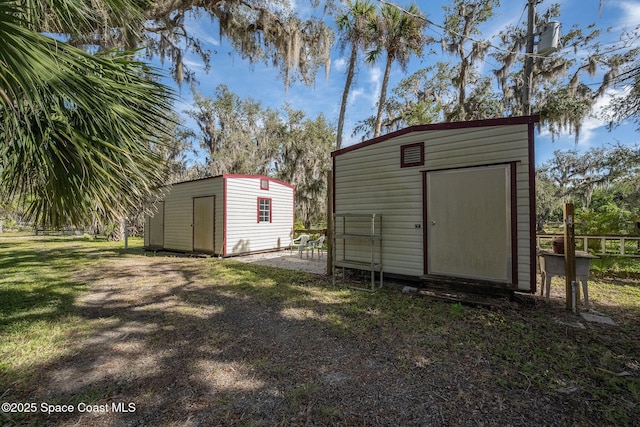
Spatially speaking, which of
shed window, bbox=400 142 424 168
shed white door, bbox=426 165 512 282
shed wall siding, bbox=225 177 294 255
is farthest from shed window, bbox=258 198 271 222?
shed white door, bbox=426 165 512 282

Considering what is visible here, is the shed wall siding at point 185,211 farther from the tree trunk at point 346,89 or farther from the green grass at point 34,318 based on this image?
the tree trunk at point 346,89

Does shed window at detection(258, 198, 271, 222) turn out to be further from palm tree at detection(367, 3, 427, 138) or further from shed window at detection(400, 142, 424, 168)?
palm tree at detection(367, 3, 427, 138)

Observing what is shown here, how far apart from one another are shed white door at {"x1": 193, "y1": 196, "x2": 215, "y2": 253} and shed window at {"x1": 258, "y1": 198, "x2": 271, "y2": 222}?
1654mm

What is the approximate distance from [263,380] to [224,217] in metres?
7.24

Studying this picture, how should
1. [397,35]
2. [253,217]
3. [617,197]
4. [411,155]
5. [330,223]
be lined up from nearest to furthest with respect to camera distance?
[411,155] < [330,223] < [397,35] < [253,217] < [617,197]

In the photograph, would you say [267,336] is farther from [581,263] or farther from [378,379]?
[581,263]

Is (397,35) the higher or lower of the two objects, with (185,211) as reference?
higher

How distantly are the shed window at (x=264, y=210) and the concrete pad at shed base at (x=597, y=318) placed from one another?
8.76 meters

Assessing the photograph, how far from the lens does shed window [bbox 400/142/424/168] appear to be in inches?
194

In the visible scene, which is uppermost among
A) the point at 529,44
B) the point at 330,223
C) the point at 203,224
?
the point at 529,44

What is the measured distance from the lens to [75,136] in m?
2.48

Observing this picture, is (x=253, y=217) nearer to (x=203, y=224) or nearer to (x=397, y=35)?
(x=203, y=224)

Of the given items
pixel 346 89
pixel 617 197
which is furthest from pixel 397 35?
pixel 617 197

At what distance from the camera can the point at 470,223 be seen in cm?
439
